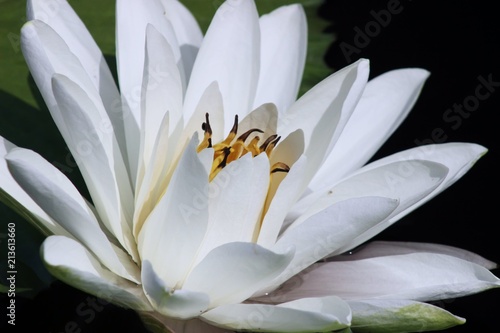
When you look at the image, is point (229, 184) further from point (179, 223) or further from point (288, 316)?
point (288, 316)

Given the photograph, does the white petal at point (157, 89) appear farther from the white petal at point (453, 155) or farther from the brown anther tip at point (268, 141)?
the white petal at point (453, 155)

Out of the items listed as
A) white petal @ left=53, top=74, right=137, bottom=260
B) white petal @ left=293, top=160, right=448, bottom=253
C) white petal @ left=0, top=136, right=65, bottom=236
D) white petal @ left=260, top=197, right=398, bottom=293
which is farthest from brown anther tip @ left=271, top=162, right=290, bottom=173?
white petal @ left=0, top=136, right=65, bottom=236

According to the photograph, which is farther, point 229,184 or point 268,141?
point 268,141

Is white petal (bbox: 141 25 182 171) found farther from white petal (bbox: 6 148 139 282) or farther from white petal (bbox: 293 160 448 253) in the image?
white petal (bbox: 293 160 448 253)

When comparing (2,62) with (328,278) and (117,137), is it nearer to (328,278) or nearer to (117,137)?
(117,137)

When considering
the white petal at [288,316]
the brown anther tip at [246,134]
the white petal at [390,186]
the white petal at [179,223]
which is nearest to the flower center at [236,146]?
the brown anther tip at [246,134]

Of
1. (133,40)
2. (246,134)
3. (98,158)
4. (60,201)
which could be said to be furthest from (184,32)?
(60,201)
